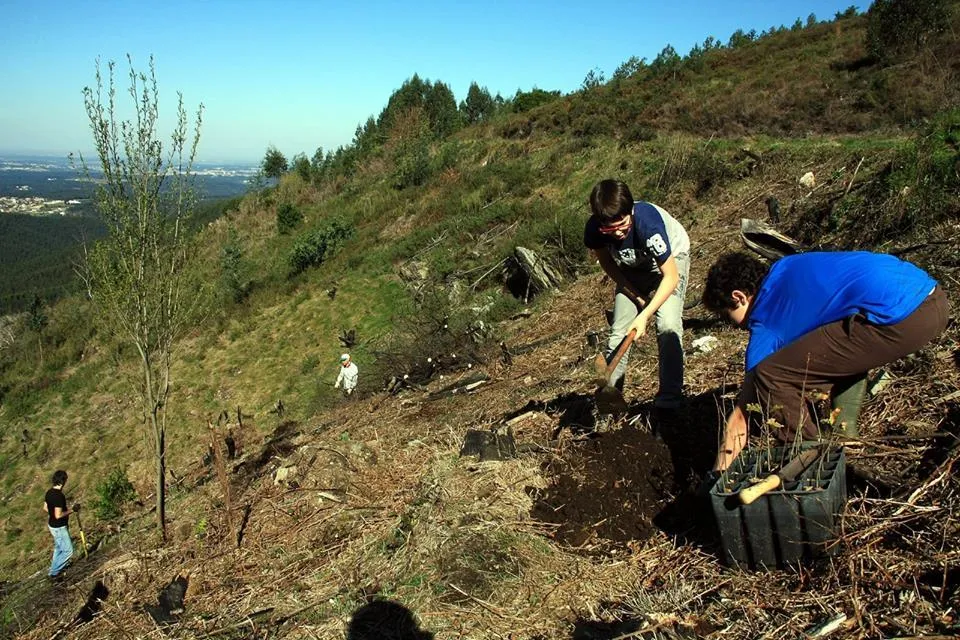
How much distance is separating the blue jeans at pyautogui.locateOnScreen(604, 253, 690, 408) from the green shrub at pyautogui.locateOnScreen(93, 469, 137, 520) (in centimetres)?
944

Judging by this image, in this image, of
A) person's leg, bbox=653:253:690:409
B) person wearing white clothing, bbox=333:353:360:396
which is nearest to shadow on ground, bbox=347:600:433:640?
person's leg, bbox=653:253:690:409

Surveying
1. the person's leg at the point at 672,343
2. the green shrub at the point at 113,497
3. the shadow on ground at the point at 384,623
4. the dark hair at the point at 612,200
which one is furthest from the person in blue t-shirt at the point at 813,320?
the green shrub at the point at 113,497

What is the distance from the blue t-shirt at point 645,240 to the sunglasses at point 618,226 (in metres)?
0.06

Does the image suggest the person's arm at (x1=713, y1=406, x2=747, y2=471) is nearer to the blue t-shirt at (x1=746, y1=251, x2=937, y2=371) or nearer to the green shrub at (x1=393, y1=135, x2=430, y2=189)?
the blue t-shirt at (x1=746, y1=251, x2=937, y2=371)

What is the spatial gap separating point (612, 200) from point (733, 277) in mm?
939

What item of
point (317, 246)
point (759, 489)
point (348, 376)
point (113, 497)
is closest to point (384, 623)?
point (759, 489)

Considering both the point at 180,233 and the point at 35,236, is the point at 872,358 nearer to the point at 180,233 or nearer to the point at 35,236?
the point at 180,233

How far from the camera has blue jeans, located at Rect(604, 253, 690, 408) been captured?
342 cm

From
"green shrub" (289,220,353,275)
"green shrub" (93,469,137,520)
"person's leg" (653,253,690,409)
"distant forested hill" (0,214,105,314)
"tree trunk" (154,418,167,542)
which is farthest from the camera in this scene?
"distant forested hill" (0,214,105,314)

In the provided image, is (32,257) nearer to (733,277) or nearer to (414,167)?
(414,167)

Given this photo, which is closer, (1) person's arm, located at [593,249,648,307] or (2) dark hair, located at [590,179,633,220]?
(2) dark hair, located at [590,179,633,220]

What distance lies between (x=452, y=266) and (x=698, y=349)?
10149 mm

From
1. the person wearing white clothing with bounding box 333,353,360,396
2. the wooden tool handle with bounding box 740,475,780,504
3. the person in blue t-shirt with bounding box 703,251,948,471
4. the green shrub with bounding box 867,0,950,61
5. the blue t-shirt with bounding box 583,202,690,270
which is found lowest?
the person wearing white clothing with bounding box 333,353,360,396

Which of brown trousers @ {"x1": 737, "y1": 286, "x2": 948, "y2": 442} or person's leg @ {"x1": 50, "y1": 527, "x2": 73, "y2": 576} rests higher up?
brown trousers @ {"x1": 737, "y1": 286, "x2": 948, "y2": 442}
